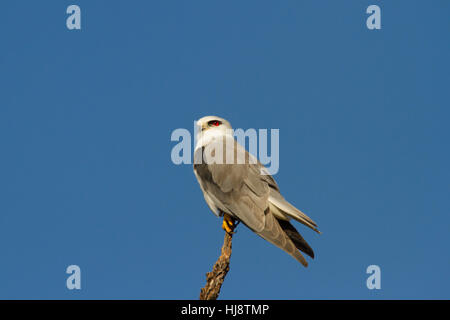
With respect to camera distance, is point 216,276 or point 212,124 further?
point 212,124

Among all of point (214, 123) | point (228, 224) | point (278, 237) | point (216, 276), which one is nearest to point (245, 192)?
point (228, 224)

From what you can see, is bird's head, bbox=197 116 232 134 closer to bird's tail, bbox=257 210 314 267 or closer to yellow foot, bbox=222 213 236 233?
yellow foot, bbox=222 213 236 233

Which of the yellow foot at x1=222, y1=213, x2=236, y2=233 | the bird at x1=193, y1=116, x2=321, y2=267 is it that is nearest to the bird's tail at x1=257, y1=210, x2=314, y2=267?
the bird at x1=193, y1=116, x2=321, y2=267

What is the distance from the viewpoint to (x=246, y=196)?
7855mm

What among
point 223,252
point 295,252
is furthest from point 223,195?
point 295,252

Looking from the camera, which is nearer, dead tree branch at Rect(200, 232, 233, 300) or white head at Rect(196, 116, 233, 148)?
dead tree branch at Rect(200, 232, 233, 300)

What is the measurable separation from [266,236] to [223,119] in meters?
2.44

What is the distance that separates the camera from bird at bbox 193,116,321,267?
297 inches

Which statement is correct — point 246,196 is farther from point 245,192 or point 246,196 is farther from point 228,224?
point 228,224

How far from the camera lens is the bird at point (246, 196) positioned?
7.54 metres

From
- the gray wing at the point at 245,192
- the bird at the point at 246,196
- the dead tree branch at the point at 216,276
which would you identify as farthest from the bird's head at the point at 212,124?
the dead tree branch at the point at 216,276

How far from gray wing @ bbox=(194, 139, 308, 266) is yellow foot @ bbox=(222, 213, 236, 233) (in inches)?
6.4

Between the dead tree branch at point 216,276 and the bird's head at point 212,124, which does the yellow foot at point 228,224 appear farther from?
the bird's head at point 212,124

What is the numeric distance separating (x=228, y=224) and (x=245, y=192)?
22.9 inches
